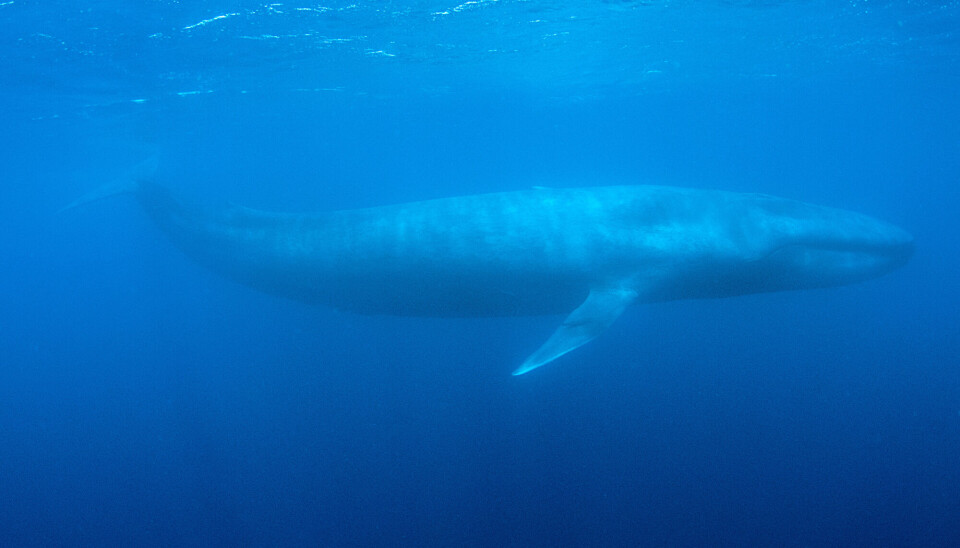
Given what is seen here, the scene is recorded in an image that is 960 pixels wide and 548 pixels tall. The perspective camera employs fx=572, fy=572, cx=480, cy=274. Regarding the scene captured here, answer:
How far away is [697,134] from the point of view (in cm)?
8400

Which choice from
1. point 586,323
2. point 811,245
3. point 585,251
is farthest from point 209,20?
point 811,245

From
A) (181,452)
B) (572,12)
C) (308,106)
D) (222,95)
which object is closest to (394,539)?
(181,452)

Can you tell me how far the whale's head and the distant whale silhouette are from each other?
2cm

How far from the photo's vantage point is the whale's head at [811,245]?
8242 mm

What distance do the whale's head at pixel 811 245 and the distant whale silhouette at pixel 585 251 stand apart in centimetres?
2

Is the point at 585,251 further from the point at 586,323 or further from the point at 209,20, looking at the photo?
the point at 209,20

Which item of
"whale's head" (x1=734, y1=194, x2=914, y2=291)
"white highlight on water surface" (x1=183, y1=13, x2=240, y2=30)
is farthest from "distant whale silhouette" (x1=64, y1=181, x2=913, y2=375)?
"white highlight on water surface" (x1=183, y1=13, x2=240, y2=30)

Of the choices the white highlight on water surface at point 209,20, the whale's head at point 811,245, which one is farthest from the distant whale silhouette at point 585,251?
the white highlight on water surface at point 209,20

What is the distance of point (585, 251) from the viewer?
8.16 meters

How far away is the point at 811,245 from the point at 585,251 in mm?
3364

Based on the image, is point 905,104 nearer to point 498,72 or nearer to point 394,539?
point 498,72

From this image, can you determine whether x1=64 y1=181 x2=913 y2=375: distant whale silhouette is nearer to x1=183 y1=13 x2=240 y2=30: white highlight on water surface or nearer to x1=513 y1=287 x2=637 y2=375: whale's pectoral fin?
x1=513 y1=287 x2=637 y2=375: whale's pectoral fin

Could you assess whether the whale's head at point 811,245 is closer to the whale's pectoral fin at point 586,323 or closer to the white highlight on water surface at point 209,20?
the whale's pectoral fin at point 586,323

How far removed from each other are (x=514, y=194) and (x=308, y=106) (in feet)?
86.5
